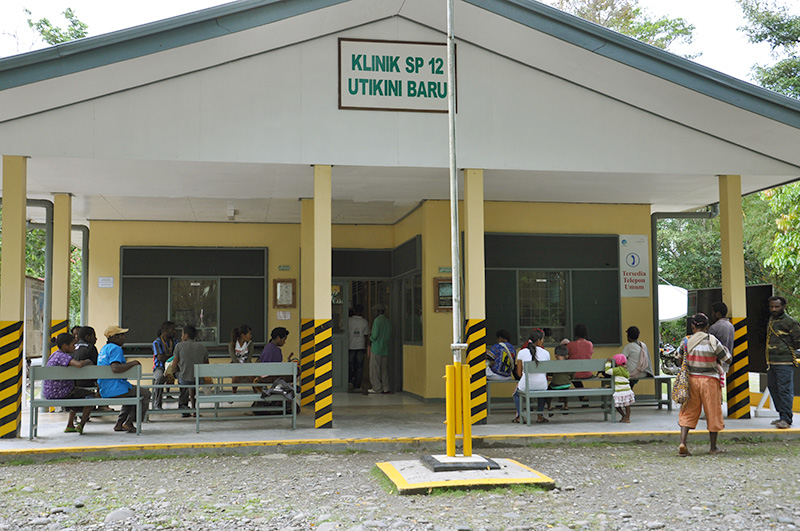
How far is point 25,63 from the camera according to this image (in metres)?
7.86

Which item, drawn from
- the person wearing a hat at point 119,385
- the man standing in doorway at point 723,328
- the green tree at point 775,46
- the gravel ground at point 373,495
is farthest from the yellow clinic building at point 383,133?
the green tree at point 775,46

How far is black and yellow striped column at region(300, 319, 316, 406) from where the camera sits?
36.5 ft

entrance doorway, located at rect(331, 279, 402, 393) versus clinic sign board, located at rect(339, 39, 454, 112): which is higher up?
clinic sign board, located at rect(339, 39, 454, 112)

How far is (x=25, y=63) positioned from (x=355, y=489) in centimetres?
543

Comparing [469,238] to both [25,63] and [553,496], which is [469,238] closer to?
[553,496]

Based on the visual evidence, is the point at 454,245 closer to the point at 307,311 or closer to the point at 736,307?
Answer: the point at 307,311

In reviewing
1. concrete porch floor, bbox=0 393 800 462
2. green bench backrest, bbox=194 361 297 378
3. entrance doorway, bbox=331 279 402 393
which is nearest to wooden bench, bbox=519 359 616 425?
concrete porch floor, bbox=0 393 800 462

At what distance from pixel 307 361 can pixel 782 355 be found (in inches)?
248

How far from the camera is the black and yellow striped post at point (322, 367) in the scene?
903 centimetres

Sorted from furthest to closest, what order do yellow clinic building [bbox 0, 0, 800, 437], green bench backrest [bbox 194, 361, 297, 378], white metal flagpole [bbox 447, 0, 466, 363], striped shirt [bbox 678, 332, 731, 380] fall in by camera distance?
green bench backrest [bbox 194, 361, 297, 378], yellow clinic building [bbox 0, 0, 800, 437], striped shirt [bbox 678, 332, 731, 380], white metal flagpole [bbox 447, 0, 466, 363]

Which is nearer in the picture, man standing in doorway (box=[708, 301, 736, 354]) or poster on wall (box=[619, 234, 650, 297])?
man standing in doorway (box=[708, 301, 736, 354])

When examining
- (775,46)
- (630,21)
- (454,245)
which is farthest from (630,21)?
(454,245)

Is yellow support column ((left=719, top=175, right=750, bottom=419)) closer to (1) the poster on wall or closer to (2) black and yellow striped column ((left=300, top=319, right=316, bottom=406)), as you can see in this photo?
(1) the poster on wall

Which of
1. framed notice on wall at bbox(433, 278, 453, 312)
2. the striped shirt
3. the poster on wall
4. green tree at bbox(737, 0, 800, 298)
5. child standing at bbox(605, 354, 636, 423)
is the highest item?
green tree at bbox(737, 0, 800, 298)
